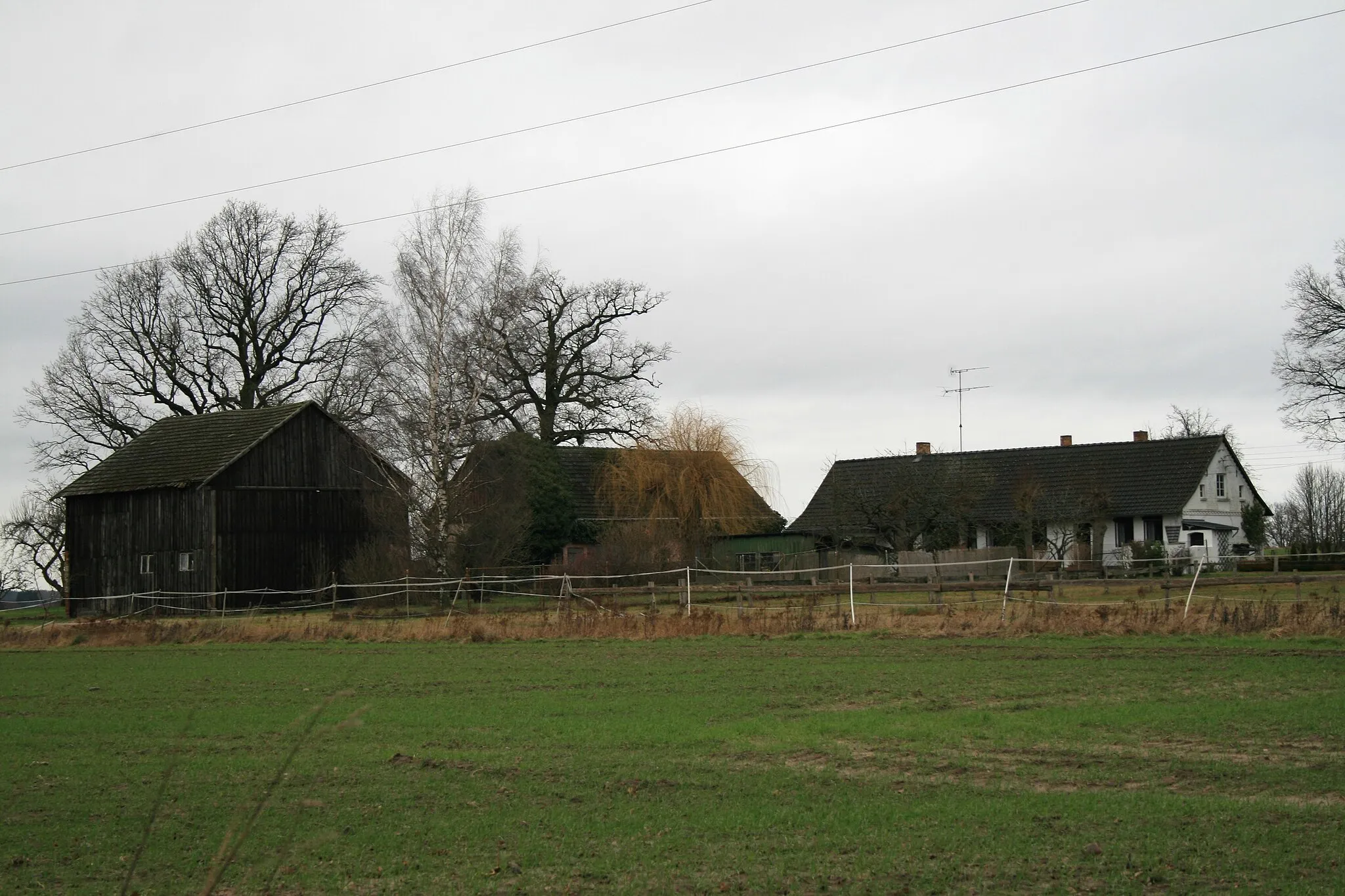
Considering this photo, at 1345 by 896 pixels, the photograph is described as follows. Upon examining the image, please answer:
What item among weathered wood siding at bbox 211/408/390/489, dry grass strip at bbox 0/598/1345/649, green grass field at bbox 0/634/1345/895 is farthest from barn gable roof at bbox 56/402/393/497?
green grass field at bbox 0/634/1345/895

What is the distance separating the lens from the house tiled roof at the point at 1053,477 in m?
52.1

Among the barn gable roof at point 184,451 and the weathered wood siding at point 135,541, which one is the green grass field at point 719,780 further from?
the barn gable roof at point 184,451

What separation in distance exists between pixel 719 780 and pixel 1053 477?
4943 centimetres

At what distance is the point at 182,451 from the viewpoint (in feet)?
155

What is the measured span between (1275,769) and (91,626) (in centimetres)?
3107

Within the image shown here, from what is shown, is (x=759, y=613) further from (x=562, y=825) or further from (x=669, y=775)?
(x=562, y=825)

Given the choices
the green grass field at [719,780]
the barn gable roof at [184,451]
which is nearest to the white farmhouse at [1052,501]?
the barn gable roof at [184,451]

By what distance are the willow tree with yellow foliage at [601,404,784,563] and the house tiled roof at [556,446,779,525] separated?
820 millimetres

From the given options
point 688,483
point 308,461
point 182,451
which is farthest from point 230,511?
point 688,483

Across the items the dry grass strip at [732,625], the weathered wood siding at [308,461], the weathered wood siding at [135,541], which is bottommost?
the dry grass strip at [732,625]

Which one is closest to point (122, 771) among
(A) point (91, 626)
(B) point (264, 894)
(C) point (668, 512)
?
(B) point (264, 894)

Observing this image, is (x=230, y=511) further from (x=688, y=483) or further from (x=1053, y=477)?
(x=1053, y=477)

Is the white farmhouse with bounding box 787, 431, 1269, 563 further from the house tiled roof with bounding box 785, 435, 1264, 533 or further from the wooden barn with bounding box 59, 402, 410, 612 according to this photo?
the wooden barn with bounding box 59, 402, 410, 612

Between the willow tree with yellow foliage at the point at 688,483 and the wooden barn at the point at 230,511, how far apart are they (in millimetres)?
9300
